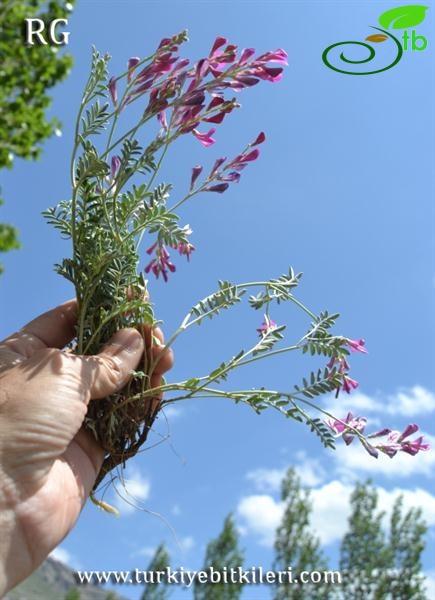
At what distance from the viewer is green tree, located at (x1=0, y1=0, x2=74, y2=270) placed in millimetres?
2201

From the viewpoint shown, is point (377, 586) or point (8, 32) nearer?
point (8, 32)

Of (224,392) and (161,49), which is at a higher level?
(161,49)

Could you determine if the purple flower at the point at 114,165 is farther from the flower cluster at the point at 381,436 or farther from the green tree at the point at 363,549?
the green tree at the point at 363,549

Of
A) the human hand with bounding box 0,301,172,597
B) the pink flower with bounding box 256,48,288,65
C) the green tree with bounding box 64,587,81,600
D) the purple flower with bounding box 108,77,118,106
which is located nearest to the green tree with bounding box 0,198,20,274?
the human hand with bounding box 0,301,172,597

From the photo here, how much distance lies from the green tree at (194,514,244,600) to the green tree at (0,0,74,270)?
19158 millimetres

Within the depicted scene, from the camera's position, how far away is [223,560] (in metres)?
20.4

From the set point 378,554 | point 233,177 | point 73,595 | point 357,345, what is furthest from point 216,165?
point 73,595

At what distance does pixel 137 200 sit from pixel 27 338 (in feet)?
2.49

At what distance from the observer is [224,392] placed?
238 centimetres

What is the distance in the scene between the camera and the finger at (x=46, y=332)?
2561mm

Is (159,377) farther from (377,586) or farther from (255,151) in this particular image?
(377,586)

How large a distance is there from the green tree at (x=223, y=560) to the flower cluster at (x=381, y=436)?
61.0 feet

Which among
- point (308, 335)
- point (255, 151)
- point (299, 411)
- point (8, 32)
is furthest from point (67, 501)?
point (8, 32)

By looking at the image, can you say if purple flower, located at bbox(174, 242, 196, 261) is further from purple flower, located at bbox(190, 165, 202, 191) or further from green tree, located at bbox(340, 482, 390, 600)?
green tree, located at bbox(340, 482, 390, 600)
